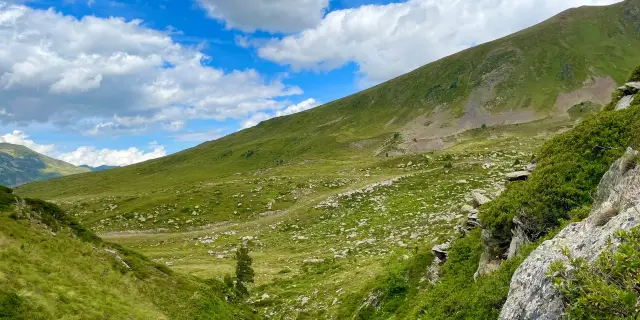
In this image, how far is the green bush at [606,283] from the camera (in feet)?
22.1

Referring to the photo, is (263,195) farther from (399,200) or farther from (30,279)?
(30,279)

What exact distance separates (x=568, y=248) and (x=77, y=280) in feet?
70.3

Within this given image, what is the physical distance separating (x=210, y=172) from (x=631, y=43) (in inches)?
8516

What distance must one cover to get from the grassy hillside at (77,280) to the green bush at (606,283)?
18436 mm

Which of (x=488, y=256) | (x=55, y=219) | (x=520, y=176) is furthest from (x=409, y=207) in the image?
(x=55, y=219)

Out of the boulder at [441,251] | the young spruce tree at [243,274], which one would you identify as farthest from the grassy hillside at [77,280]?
the boulder at [441,251]

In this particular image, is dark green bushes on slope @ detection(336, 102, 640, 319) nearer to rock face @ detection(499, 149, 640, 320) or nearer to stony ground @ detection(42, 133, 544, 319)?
rock face @ detection(499, 149, 640, 320)

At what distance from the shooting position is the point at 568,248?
8836 millimetres

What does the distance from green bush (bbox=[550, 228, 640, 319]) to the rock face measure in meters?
0.51

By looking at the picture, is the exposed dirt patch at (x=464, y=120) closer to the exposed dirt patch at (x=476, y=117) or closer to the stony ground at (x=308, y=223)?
the exposed dirt patch at (x=476, y=117)

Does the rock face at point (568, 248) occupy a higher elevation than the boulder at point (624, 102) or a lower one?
lower

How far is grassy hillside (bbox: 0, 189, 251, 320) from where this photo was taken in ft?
55.1

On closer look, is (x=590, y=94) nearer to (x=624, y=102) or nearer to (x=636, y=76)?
(x=636, y=76)

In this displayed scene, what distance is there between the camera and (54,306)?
54.6 ft
